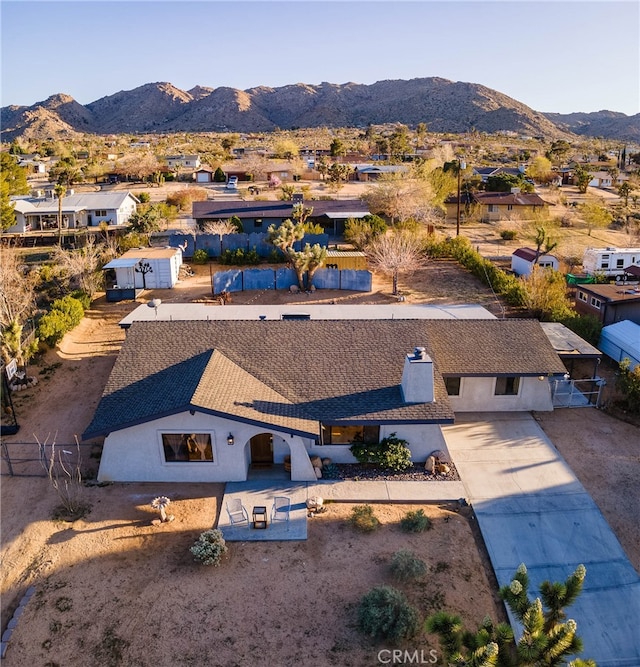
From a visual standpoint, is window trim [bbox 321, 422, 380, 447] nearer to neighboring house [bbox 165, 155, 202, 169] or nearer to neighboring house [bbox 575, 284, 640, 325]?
neighboring house [bbox 575, 284, 640, 325]

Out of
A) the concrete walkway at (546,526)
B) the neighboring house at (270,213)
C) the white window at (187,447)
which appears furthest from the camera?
the neighboring house at (270,213)

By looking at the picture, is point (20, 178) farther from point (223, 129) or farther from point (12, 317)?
point (223, 129)

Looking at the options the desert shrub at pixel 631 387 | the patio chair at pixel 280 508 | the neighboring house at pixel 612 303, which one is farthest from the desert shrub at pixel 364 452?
the neighboring house at pixel 612 303

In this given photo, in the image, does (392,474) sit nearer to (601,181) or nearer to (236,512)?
(236,512)

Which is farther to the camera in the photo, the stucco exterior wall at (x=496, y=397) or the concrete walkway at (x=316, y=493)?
the stucco exterior wall at (x=496, y=397)

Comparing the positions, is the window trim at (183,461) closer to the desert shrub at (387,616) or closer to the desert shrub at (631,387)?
the desert shrub at (387,616)

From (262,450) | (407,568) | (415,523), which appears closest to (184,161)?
(262,450)

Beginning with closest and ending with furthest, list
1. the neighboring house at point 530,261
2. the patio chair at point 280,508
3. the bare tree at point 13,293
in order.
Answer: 1. the patio chair at point 280,508
2. the bare tree at point 13,293
3. the neighboring house at point 530,261

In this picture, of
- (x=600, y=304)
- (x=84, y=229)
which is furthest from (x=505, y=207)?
(x=84, y=229)
